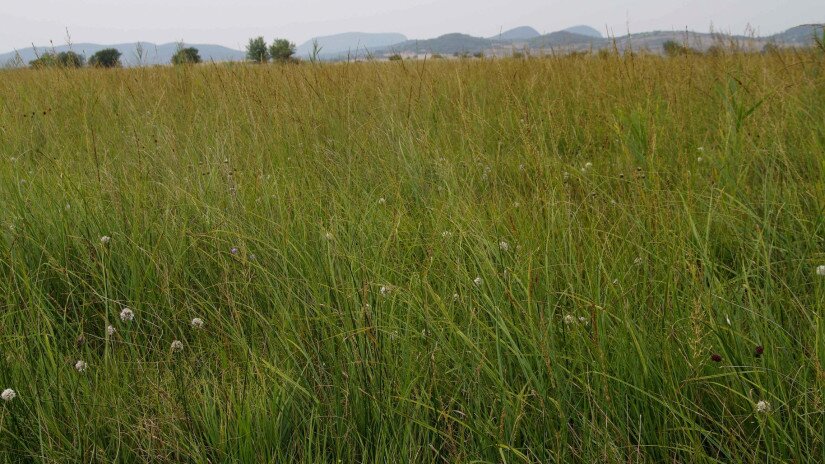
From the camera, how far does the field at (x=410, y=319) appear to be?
3.98ft

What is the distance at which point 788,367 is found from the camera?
51.6 inches

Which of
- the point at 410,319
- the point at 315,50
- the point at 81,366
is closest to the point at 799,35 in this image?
the point at 315,50

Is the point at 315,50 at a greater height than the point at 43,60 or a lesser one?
lesser

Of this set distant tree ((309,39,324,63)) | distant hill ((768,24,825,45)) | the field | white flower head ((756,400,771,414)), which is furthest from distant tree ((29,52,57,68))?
distant hill ((768,24,825,45))

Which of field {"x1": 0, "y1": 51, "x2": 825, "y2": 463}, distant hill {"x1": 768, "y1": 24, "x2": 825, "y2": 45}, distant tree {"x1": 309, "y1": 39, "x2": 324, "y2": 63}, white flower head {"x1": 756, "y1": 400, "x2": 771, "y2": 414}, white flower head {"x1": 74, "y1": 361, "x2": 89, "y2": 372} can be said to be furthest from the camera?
distant tree {"x1": 309, "y1": 39, "x2": 324, "y2": 63}

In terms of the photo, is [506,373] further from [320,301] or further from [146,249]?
[146,249]

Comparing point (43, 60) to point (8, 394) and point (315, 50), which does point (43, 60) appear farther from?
point (8, 394)

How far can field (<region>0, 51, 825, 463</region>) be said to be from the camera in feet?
3.98

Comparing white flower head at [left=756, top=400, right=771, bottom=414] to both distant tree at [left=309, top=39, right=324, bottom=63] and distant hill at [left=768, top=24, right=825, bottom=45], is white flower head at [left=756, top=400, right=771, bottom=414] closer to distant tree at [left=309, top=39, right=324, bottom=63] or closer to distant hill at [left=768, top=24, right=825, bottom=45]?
distant hill at [left=768, top=24, right=825, bottom=45]

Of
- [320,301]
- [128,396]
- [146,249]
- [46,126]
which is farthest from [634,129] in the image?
[46,126]

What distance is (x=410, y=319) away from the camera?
5.20 ft

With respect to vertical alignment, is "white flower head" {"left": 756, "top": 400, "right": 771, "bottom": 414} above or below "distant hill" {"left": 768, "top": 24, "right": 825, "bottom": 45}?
below

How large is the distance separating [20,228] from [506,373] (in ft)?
5.41

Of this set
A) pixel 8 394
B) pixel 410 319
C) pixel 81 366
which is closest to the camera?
pixel 8 394
